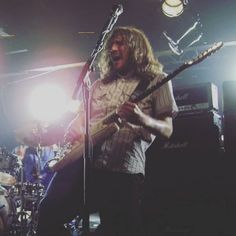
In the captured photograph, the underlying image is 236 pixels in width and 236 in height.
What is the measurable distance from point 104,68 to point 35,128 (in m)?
4.16

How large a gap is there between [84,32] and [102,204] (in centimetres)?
553

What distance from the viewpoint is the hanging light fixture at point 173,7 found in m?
6.35

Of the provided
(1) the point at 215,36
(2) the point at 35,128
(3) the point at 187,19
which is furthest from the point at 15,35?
(1) the point at 215,36

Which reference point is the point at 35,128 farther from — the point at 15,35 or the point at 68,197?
the point at 68,197

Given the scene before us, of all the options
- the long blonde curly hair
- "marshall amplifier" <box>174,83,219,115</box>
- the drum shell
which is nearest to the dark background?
"marshall amplifier" <box>174,83,219,115</box>

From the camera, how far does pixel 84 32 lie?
7.75 m

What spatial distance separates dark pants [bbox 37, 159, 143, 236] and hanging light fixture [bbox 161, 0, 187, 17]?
14.0 ft

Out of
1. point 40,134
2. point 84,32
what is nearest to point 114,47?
point 40,134

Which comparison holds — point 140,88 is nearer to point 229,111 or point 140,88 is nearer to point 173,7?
Answer: point 229,111

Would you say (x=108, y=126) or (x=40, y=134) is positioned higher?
(x=40, y=134)

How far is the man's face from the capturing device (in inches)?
122

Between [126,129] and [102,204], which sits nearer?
[102,204]

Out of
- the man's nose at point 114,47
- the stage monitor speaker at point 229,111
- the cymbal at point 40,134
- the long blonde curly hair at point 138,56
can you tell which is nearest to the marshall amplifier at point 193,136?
the stage monitor speaker at point 229,111

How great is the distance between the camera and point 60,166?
2.88 metres
